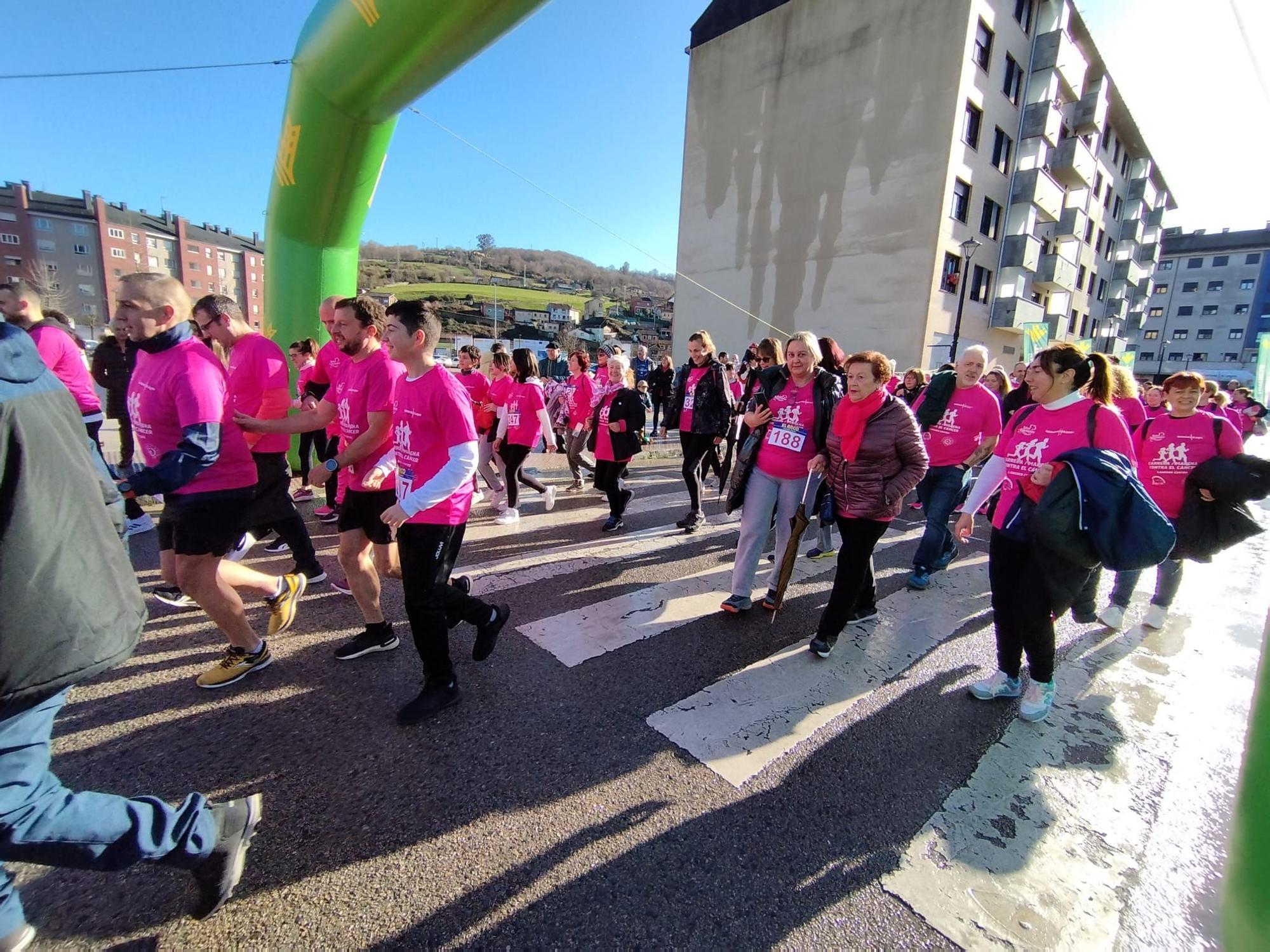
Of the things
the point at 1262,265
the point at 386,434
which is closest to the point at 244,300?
the point at 386,434

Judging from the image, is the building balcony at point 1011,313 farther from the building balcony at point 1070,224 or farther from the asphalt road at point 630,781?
the asphalt road at point 630,781

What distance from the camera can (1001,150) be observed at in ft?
72.7

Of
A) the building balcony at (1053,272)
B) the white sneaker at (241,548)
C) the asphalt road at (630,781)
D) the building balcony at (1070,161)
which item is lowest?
the asphalt road at (630,781)

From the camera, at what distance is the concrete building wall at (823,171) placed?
19.7 metres

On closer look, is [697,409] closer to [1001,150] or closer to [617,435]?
[617,435]

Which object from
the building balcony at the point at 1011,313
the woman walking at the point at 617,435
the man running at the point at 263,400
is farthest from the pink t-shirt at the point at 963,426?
the building balcony at the point at 1011,313

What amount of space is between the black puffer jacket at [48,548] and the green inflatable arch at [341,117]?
4.89 metres

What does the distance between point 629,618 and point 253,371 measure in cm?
319

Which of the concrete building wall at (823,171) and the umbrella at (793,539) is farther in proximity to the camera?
the concrete building wall at (823,171)

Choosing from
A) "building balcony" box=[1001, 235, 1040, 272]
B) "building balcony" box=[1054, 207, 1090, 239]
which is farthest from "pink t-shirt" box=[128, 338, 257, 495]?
"building balcony" box=[1054, 207, 1090, 239]

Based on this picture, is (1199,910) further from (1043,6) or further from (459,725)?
(1043,6)

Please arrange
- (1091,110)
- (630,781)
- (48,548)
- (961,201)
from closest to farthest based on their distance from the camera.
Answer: (48,548), (630,781), (961,201), (1091,110)

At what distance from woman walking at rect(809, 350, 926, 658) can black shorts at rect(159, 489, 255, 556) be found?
352 cm

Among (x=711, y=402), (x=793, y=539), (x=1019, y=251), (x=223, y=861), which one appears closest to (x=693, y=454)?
(x=711, y=402)
